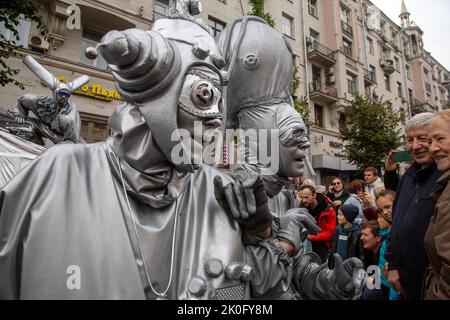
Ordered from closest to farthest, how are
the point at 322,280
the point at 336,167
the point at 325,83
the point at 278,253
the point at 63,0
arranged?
the point at 278,253
the point at 322,280
the point at 63,0
the point at 336,167
the point at 325,83

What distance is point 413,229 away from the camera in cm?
197

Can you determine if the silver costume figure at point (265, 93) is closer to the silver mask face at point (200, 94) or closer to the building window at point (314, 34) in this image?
the silver mask face at point (200, 94)

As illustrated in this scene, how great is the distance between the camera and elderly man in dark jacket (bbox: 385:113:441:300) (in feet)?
6.42

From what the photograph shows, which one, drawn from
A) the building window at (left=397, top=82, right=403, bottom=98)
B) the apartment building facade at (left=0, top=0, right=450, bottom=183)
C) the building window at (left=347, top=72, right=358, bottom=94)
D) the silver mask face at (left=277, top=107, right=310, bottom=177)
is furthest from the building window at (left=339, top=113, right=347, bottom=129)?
the silver mask face at (left=277, top=107, right=310, bottom=177)

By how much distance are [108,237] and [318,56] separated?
1885 cm

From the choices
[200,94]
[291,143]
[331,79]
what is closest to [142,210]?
[200,94]

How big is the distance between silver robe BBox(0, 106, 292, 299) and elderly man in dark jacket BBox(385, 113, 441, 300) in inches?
48.8

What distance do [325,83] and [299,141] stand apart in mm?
18943

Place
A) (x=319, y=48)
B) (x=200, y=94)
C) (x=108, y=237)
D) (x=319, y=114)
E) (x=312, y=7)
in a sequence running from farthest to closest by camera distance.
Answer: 1. (x=312, y=7)
2. (x=319, y=114)
3. (x=319, y=48)
4. (x=200, y=94)
5. (x=108, y=237)

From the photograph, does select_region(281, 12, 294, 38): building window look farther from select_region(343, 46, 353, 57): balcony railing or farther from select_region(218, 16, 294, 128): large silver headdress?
select_region(218, 16, 294, 128): large silver headdress

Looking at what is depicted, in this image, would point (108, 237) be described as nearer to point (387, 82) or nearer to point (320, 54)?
point (320, 54)

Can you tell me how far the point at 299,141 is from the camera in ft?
5.78
